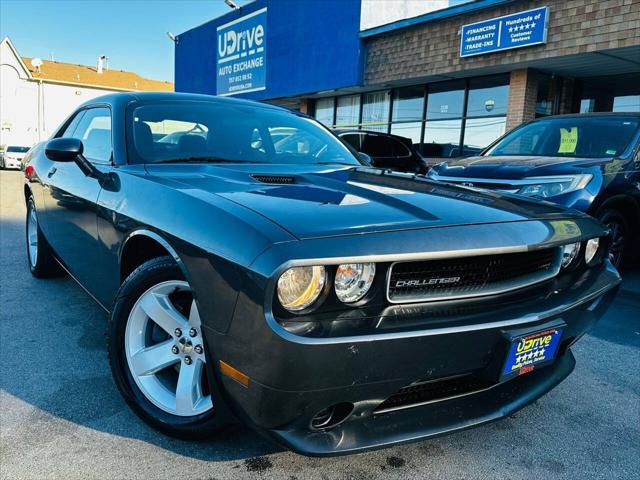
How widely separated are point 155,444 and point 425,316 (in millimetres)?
1194

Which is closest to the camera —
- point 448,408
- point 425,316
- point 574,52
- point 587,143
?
point 425,316

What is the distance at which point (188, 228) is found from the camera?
178 cm

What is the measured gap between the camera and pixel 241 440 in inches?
80.6

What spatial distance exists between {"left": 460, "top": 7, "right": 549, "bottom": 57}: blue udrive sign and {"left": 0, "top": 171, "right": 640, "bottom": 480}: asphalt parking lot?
832 centimetres

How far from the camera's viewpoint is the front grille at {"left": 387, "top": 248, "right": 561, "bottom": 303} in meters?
1.65

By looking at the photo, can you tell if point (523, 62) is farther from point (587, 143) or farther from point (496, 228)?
point (496, 228)

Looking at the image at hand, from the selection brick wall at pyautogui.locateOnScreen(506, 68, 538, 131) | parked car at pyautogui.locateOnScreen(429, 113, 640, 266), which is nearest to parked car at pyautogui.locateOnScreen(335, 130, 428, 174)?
brick wall at pyautogui.locateOnScreen(506, 68, 538, 131)

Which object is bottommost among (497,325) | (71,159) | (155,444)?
(155,444)

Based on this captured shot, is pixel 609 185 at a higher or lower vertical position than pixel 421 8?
lower

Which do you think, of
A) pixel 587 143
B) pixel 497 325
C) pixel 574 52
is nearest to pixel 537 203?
pixel 497 325

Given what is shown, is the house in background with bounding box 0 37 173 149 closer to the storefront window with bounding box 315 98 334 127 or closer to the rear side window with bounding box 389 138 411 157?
the storefront window with bounding box 315 98 334 127

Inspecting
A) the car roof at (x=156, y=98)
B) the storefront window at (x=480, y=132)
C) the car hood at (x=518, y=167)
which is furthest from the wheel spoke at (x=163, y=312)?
the storefront window at (x=480, y=132)

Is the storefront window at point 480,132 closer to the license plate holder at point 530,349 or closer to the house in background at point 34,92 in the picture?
the license plate holder at point 530,349

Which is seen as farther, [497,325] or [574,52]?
[574,52]
